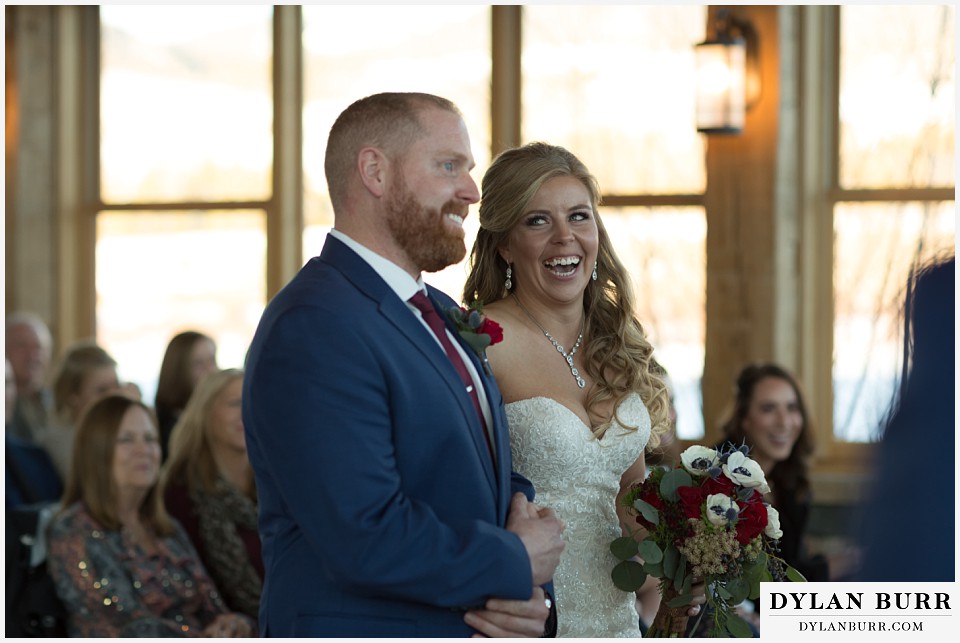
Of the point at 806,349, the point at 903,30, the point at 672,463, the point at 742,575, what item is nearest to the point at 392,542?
the point at 742,575

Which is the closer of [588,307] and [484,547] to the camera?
[484,547]

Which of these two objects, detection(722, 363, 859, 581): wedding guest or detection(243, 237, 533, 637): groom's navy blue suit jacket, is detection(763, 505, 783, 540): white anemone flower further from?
detection(722, 363, 859, 581): wedding guest

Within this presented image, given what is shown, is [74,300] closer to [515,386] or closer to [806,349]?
[806,349]

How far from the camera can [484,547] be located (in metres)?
2.27

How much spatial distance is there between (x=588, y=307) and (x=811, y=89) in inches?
144

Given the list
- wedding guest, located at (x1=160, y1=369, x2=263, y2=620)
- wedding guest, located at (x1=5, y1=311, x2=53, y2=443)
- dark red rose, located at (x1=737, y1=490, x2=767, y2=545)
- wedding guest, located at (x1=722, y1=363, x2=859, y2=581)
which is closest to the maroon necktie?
dark red rose, located at (x1=737, y1=490, x2=767, y2=545)

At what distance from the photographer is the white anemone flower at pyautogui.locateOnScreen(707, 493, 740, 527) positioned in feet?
9.12

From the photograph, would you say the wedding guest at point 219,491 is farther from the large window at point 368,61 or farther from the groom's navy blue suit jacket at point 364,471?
the groom's navy blue suit jacket at point 364,471

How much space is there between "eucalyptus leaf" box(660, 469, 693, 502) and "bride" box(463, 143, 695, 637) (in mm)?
272

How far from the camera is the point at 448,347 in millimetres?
2512

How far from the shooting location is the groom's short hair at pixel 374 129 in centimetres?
242

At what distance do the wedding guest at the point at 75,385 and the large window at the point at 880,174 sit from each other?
12.3ft

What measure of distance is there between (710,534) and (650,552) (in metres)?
0.16

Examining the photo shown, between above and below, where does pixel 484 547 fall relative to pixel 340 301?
below
